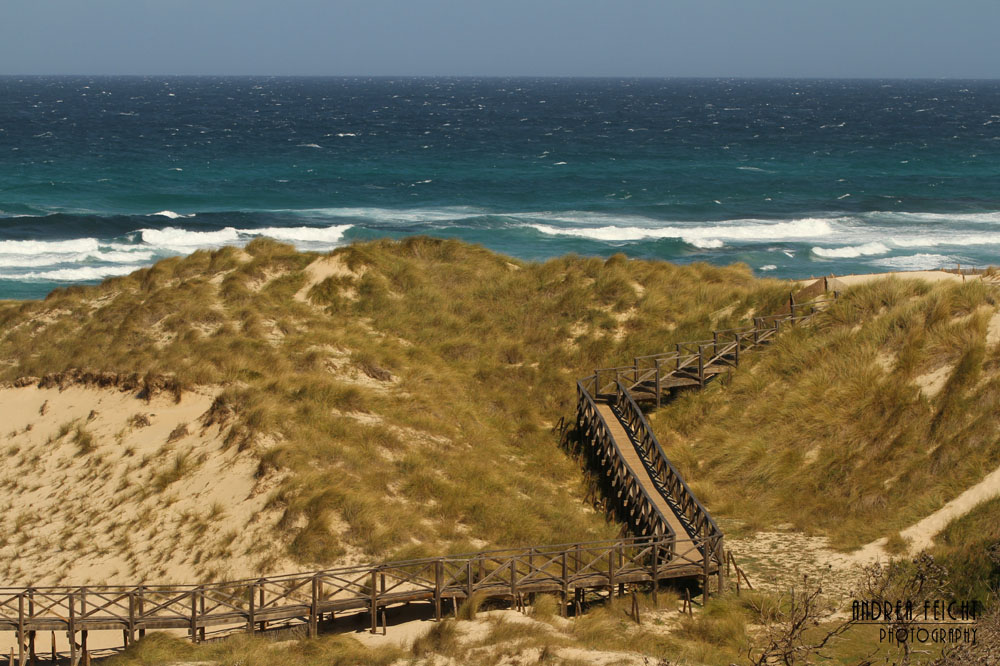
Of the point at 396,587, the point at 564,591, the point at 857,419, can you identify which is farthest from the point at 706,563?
the point at 857,419

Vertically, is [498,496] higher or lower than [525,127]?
lower

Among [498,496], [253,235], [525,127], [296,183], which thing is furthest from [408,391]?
[525,127]

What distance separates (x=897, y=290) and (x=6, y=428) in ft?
79.2

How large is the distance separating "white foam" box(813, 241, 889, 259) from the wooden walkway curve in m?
39.4

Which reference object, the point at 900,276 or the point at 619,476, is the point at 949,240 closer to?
the point at 900,276

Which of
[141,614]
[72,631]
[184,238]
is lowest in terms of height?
[72,631]

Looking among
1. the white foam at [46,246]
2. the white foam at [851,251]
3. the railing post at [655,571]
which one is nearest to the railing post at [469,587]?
the railing post at [655,571]

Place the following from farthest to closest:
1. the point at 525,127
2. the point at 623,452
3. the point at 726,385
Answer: the point at 525,127
the point at 726,385
the point at 623,452

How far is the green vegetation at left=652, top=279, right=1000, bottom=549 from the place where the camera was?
2039cm

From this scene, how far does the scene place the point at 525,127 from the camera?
13812cm

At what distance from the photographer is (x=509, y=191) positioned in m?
79.4

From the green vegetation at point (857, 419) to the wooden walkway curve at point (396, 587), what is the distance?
2691mm

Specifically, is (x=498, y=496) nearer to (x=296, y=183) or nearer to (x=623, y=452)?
(x=623, y=452)

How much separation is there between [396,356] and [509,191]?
175ft
